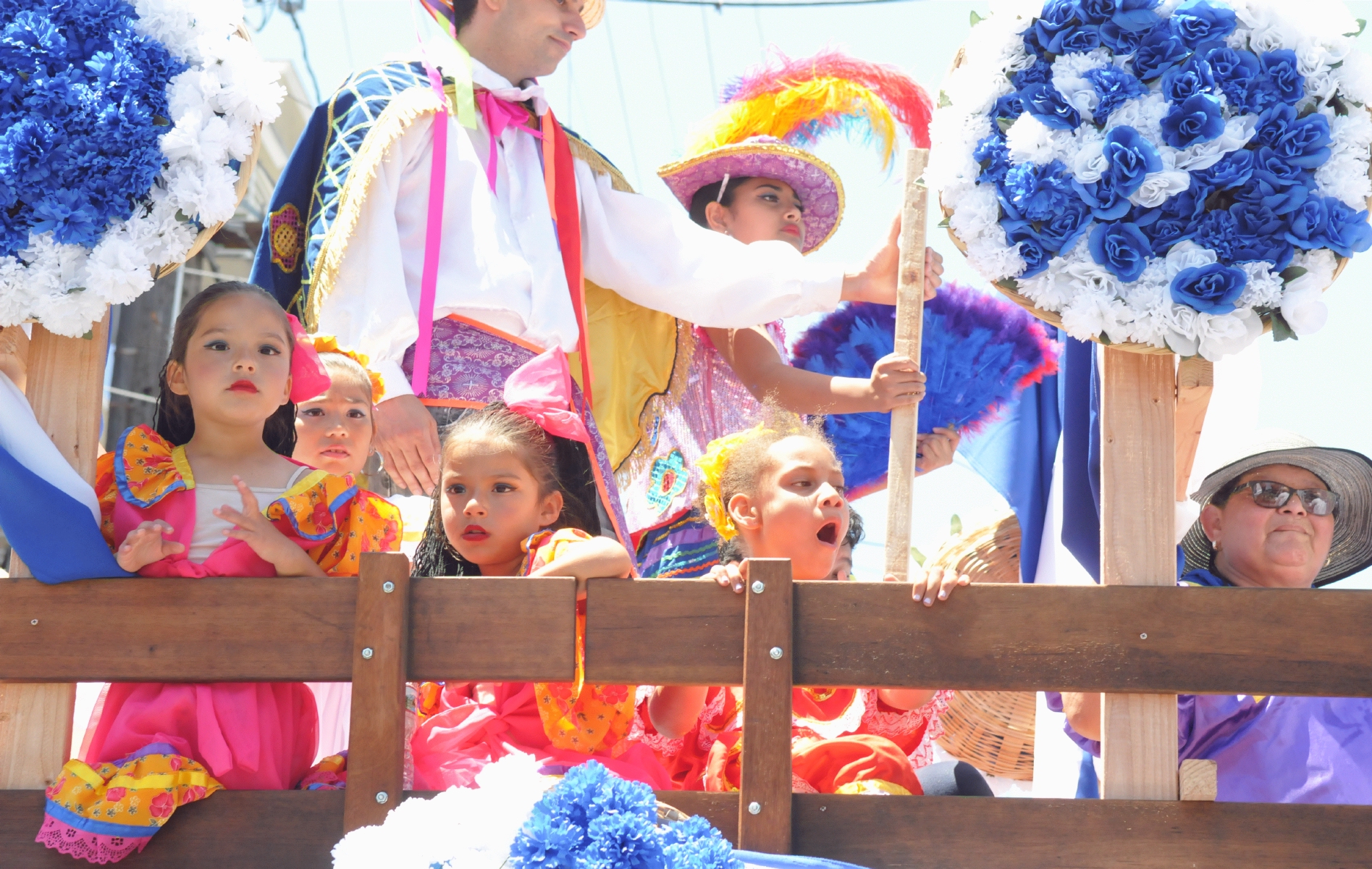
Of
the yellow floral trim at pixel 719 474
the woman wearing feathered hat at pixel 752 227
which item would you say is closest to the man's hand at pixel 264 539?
the yellow floral trim at pixel 719 474

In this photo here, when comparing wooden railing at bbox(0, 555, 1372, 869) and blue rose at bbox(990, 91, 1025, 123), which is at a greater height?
blue rose at bbox(990, 91, 1025, 123)

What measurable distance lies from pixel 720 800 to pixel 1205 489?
58.3 inches

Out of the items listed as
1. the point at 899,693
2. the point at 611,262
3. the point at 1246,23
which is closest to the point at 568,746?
the point at 899,693

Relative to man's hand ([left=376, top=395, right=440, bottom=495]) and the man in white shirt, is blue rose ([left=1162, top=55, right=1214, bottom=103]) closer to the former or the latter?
the man in white shirt

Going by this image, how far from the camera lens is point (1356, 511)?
3443mm

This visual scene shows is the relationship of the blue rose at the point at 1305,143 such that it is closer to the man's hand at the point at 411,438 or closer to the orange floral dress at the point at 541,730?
the orange floral dress at the point at 541,730

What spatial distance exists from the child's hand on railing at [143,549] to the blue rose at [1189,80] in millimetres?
1920

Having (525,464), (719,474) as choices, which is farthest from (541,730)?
(719,474)

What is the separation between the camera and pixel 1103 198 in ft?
8.75

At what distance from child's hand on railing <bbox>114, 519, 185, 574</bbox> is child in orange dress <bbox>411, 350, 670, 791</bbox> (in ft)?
1.92

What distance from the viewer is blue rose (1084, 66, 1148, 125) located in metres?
2.69

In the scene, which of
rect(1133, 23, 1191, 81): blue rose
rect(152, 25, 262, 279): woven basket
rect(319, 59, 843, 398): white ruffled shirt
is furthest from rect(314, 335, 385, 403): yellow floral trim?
rect(1133, 23, 1191, 81): blue rose

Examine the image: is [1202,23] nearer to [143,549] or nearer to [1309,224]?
[1309,224]

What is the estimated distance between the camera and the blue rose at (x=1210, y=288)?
262cm
